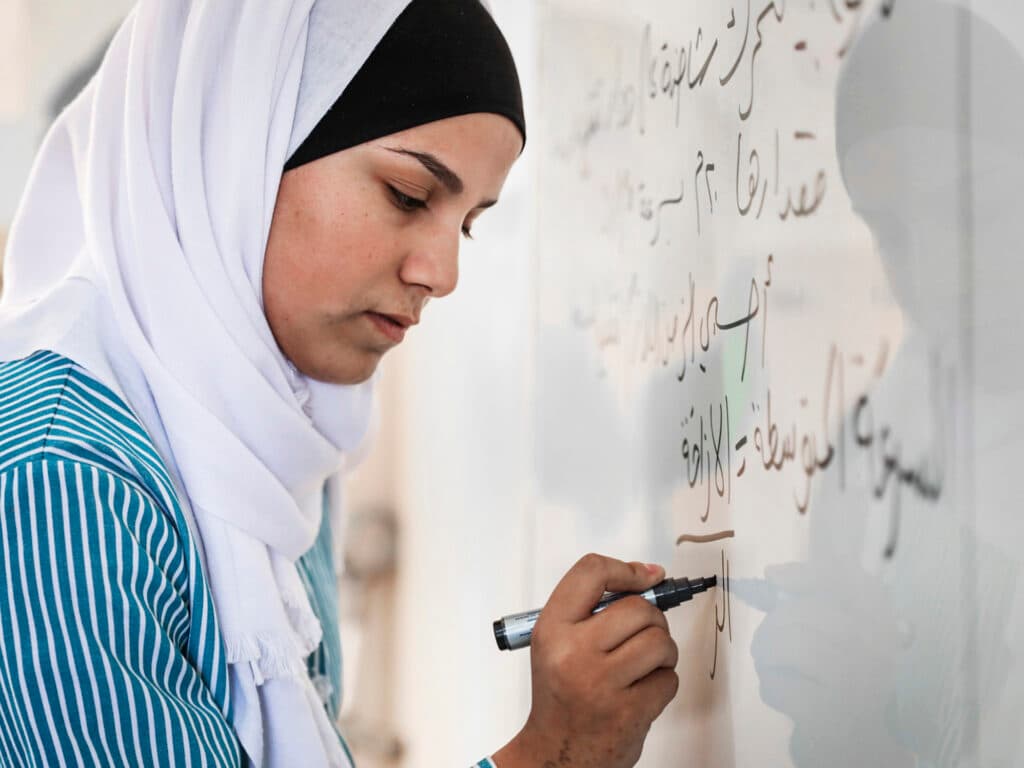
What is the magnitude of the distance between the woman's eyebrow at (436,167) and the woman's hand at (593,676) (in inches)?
11.3

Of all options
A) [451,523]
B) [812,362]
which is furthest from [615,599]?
[451,523]

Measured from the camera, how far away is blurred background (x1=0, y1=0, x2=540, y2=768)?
983mm

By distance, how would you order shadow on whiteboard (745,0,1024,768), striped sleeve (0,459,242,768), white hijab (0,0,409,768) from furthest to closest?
white hijab (0,0,409,768), striped sleeve (0,459,242,768), shadow on whiteboard (745,0,1024,768)

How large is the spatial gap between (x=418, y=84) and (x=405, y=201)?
0.28 ft

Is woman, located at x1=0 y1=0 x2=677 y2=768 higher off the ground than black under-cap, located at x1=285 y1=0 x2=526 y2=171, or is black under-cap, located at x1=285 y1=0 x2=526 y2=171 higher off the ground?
black under-cap, located at x1=285 y1=0 x2=526 y2=171

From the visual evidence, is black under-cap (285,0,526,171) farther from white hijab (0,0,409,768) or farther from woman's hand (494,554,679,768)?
woman's hand (494,554,679,768)

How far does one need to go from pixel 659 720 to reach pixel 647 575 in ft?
0.60

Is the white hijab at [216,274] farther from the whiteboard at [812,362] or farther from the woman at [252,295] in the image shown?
the whiteboard at [812,362]

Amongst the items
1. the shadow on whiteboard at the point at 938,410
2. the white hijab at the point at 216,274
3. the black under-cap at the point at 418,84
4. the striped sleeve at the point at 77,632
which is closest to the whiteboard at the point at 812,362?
the shadow on whiteboard at the point at 938,410

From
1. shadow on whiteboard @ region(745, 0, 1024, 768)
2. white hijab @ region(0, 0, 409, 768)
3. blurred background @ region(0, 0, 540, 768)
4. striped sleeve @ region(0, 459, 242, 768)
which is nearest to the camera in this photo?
shadow on whiteboard @ region(745, 0, 1024, 768)

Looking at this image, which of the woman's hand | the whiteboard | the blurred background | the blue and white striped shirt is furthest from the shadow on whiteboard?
the blurred background

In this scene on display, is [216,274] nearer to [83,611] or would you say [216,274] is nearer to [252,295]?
[252,295]

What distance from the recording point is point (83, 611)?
54cm

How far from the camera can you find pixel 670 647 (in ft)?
1.91
